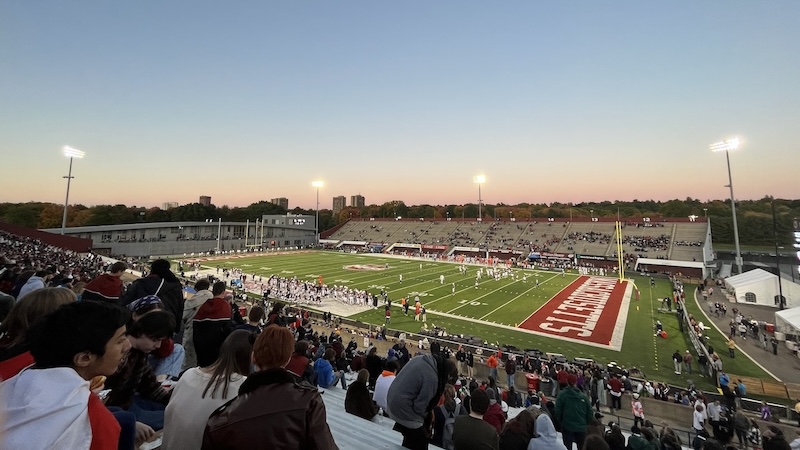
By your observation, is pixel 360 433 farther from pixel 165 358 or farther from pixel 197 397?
pixel 165 358

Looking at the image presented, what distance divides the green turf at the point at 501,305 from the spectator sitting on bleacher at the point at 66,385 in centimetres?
1994

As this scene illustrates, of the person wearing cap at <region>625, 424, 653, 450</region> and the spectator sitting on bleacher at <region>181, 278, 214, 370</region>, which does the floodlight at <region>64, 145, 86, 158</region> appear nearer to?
the spectator sitting on bleacher at <region>181, 278, 214, 370</region>

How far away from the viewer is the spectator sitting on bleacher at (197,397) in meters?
2.68

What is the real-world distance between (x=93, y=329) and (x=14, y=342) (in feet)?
4.63

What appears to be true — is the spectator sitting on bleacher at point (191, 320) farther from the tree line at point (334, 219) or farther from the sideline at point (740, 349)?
the tree line at point (334, 219)

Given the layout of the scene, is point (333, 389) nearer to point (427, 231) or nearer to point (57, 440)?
point (57, 440)

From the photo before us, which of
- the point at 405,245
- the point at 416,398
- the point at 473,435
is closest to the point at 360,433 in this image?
the point at 416,398

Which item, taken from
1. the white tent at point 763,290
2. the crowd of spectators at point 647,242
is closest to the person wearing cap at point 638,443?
the white tent at point 763,290

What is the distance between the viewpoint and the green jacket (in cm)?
659

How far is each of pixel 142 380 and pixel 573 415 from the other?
6802 mm

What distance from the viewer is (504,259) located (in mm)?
58219

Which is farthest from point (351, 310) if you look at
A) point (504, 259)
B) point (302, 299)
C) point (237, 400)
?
point (504, 259)

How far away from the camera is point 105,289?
243 inches

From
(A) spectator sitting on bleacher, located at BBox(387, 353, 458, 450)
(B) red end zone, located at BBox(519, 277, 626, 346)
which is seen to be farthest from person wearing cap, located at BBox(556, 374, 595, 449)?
(B) red end zone, located at BBox(519, 277, 626, 346)
